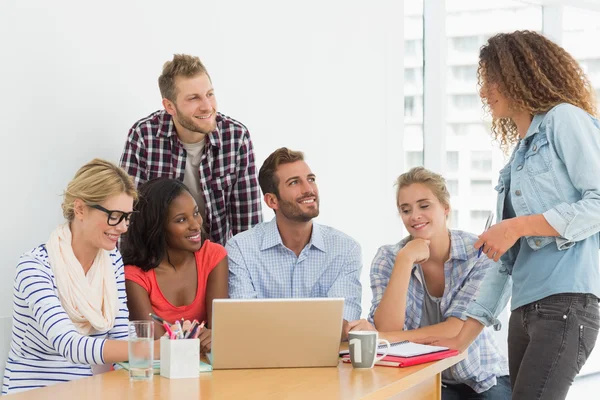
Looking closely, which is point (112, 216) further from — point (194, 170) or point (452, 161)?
point (452, 161)

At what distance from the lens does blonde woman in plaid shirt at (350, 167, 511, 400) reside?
2799mm

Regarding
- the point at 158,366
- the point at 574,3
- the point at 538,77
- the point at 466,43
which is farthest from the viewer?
the point at 574,3

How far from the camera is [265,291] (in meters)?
3.01

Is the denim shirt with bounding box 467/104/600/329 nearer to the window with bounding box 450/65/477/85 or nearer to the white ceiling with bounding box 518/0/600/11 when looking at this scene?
the window with bounding box 450/65/477/85

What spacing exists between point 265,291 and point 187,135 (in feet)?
2.38

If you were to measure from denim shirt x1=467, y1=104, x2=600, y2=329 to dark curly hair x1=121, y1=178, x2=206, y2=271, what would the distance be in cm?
122

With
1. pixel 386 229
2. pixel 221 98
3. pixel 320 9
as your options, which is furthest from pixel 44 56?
pixel 386 229

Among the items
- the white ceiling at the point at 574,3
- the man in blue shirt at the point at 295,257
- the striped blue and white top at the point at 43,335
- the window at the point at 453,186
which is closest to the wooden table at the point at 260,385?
the striped blue and white top at the point at 43,335

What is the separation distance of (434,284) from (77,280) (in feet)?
4.23

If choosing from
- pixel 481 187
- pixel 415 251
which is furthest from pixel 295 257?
pixel 481 187

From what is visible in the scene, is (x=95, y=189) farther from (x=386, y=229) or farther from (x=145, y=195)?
(x=386, y=229)

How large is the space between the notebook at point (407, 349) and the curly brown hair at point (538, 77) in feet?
2.38

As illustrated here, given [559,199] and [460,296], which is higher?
[559,199]

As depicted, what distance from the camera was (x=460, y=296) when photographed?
9.30ft
